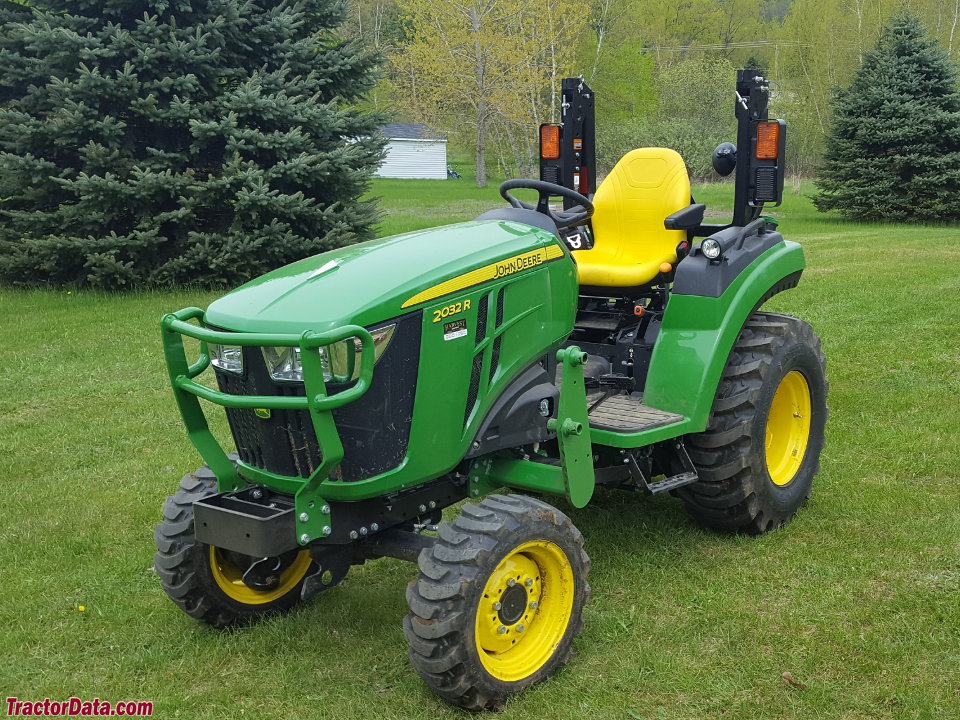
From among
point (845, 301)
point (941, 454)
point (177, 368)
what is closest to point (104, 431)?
point (177, 368)

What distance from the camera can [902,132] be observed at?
1864 centimetres

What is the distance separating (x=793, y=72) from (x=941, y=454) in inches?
1346

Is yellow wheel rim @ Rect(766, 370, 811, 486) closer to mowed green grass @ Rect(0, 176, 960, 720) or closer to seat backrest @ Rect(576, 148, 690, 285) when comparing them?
mowed green grass @ Rect(0, 176, 960, 720)

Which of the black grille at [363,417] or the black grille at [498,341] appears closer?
the black grille at [363,417]

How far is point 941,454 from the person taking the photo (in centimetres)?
563

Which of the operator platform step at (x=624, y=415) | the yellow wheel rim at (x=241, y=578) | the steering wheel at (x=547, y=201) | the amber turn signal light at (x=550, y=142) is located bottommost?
→ the yellow wheel rim at (x=241, y=578)

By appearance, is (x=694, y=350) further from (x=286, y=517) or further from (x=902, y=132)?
(x=902, y=132)

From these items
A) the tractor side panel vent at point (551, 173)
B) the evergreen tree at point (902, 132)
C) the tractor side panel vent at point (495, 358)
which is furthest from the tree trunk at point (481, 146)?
the tractor side panel vent at point (495, 358)

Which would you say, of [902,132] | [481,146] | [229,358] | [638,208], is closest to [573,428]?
[229,358]

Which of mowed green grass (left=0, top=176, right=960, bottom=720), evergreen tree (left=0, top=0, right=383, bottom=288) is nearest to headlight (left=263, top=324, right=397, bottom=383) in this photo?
mowed green grass (left=0, top=176, right=960, bottom=720)

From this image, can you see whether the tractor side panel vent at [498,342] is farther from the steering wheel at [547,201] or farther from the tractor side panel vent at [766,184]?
the tractor side panel vent at [766,184]

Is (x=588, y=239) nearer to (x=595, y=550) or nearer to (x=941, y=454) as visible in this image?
(x=595, y=550)

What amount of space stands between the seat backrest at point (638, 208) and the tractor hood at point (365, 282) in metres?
1.22

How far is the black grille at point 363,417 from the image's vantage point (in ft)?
10.7
